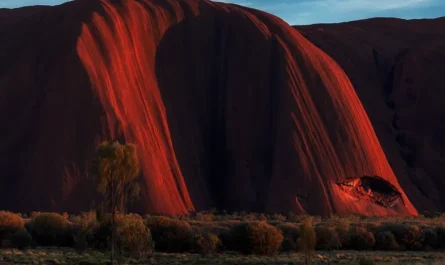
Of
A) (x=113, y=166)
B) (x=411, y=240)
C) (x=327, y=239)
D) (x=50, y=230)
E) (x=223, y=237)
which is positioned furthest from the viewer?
(x=411, y=240)

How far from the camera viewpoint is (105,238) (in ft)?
121

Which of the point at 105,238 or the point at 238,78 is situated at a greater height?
the point at 238,78

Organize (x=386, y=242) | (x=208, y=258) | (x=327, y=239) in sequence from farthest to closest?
(x=386, y=242)
(x=327, y=239)
(x=208, y=258)

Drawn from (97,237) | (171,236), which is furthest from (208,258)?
(97,237)

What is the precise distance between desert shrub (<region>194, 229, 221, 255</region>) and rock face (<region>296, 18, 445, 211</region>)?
3570 centimetres

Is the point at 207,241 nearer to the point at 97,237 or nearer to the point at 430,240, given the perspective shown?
the point at 97,237

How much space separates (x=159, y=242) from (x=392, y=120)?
147 feet

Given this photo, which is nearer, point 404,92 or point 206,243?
Result: point 206,243

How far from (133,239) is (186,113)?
29.3 meters

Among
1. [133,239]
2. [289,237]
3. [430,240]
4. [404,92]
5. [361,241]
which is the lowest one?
[430,240]

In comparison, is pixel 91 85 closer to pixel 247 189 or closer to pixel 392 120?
pixel 247 189

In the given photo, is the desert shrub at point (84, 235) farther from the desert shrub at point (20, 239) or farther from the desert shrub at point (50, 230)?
the desert shrub at point (20, 239)

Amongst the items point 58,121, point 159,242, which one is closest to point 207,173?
point 58,121

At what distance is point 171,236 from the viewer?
3856 centimetres
